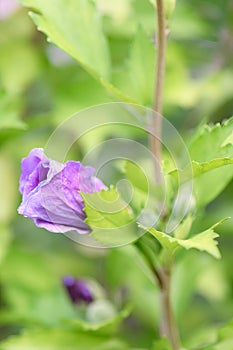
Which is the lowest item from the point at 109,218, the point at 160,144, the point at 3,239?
the point at 109,218

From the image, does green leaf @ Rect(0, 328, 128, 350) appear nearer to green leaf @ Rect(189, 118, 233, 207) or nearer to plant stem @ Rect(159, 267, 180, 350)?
plant stem @ Rect(159, 267, 180, 350)

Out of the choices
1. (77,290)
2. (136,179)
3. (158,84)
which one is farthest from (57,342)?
(158,84)

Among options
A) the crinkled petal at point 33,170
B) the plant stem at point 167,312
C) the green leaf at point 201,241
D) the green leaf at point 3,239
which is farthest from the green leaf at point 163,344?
the green leaf at point 3,239

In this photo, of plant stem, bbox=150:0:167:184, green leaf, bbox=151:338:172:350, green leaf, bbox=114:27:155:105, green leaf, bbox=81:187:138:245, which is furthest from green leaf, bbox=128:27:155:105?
green leaf, bbox=151:338:172:350

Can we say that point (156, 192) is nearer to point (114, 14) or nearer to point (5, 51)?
point (114, 14)

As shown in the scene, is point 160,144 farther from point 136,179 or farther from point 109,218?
point 109,218

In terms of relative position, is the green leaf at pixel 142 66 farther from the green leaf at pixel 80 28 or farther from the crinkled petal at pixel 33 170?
the crinkled petal at pixel 33 170
